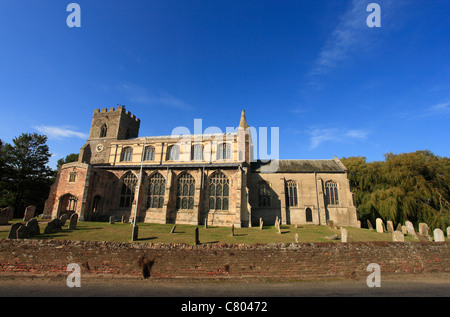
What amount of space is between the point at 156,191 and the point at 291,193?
18.4 metres

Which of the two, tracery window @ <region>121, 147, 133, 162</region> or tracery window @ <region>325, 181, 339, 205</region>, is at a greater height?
tracery window @ <region>121, 147, 133, 162</region>

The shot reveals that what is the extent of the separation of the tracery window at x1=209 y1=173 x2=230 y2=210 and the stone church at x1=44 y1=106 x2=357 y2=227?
0.38 feet

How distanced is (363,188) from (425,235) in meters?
15.8

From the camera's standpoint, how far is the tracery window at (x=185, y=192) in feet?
76.6

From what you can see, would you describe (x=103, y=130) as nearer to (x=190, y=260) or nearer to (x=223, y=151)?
(x=223, y=151)

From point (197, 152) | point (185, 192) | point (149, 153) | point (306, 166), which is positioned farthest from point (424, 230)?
point (149, 153)

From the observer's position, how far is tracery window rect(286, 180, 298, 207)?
26.3 metres

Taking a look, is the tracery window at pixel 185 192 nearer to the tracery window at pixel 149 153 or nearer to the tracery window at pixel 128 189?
the tracery window at pixel 128 189

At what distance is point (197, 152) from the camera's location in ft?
92.0

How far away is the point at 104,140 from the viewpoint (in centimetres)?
3153

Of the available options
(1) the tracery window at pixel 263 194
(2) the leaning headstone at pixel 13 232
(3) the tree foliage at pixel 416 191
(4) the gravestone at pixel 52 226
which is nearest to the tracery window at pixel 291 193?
(1) the tracery window at pixel 263 194

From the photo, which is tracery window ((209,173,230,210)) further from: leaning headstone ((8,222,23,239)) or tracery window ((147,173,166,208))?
leaning headstone ((8,222,23,239))

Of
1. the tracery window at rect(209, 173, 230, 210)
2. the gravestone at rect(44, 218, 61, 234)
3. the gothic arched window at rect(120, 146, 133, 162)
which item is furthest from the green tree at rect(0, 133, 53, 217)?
the tracery window at rect(209, 173, 230, 210)
